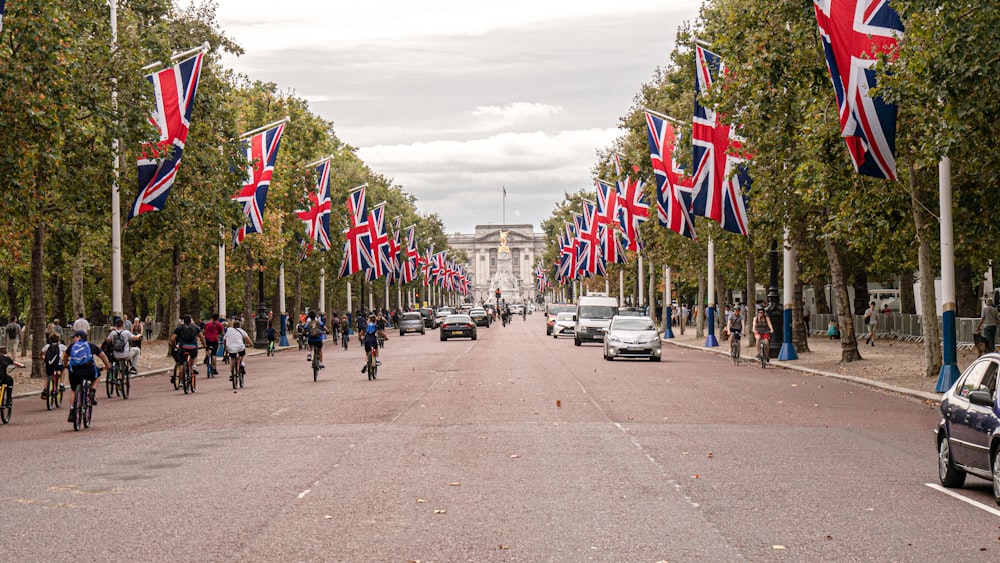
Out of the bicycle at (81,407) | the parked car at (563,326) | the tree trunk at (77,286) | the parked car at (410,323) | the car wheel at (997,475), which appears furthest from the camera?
the parked car at (410,323)

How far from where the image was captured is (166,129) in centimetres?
3172

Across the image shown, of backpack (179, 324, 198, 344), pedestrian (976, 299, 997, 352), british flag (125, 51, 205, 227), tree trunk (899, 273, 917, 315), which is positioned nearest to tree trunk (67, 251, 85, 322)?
british flag (125, 51, 205, 227)

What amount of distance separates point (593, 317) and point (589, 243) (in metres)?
17.6

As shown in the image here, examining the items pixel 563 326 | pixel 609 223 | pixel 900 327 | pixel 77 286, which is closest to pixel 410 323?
pixel 563 326

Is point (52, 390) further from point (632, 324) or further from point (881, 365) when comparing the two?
point (881, 365)

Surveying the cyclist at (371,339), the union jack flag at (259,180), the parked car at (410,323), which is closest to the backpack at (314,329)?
the cyclist at (371,339)

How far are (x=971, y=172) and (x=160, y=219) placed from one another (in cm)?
2288

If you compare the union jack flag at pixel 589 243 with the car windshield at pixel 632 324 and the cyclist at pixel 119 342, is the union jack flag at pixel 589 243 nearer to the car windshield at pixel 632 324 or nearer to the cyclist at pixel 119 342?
the car windshield at pixel 632 324

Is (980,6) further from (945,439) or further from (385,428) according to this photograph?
(385,428)

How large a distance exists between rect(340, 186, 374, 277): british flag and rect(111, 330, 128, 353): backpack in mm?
38447

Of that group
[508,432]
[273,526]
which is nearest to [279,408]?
[508,432]

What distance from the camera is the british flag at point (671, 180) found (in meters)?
41.2

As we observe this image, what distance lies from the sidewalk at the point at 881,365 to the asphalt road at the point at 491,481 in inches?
97.1

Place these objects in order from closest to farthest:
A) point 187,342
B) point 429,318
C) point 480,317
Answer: point 187,342 < point 480,317 < point 429,318
